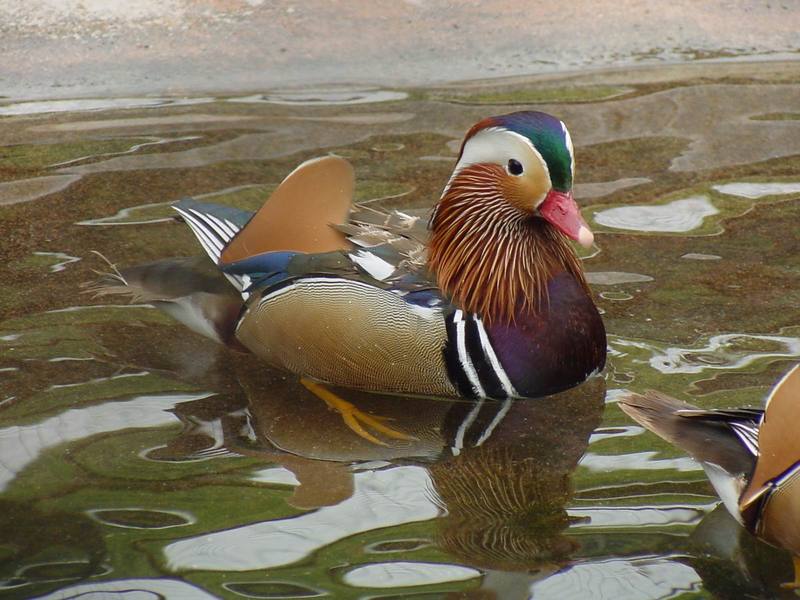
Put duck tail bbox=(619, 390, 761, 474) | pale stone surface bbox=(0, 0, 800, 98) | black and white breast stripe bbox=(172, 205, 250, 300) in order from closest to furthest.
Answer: duck tail bbox=(619, 390, 761, 474) → black and white breast stripe bbox=(172, 205, 250, 300) → pale stone surface bbox=(0, 0, 800, 98)

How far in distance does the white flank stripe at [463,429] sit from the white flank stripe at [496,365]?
0.36 feet

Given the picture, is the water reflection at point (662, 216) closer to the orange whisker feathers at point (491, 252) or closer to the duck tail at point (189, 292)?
the orange whisker feathers at point (491, 252)

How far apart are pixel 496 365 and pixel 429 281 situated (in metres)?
0.33

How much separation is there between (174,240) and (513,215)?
1447 millimetres

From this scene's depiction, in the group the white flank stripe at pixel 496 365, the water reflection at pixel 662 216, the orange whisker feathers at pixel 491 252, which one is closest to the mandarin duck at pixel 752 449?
the white flank stripe at pixel 496 365

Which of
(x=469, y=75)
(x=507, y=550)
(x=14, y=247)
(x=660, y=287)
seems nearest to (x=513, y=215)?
(x=660, y=287)

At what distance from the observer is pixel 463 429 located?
11.7 feet

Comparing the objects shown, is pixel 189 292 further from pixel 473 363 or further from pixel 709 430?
pixel 709 430

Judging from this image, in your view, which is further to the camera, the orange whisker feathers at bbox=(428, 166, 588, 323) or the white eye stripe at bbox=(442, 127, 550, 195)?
the orange whisker feathers at bbox=(428, 166, 588, 323)

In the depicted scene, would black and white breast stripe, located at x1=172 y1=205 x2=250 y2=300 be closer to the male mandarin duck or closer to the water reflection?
the male mandarin duck

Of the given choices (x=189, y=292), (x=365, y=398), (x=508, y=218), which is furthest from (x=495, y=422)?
(x=189, y=292)

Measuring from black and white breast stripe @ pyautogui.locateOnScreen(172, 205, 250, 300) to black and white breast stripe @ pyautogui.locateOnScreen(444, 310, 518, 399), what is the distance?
70 cm

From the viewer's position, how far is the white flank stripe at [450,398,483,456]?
11.4 ft

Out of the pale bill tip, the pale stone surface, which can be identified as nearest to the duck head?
the pale bill tip
